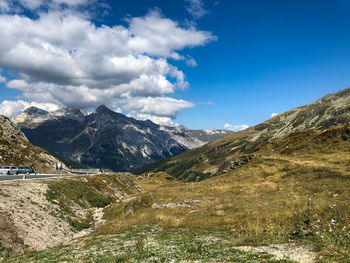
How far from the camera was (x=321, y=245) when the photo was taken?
1170 centimetres

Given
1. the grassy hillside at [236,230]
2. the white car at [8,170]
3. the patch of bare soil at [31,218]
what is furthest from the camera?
the white car at [8,170]

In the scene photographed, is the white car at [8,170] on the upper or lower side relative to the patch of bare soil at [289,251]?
upper

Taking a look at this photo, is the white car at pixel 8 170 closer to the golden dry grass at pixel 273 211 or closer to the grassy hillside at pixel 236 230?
the golden dry grass at pixel 273 211

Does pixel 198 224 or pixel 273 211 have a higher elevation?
pixel 273 211

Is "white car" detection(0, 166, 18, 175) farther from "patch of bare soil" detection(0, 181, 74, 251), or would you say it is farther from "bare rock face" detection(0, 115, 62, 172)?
"patch of bare soil" detection(0, 181, 74, 251)

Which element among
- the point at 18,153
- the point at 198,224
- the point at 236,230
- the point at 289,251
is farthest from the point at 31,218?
the point at 18,153

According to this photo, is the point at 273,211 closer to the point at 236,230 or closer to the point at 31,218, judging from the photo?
the point at 236,230

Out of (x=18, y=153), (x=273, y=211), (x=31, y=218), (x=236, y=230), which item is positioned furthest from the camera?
(x=18, y=153)

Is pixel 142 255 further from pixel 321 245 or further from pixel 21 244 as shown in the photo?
pixel 21 244

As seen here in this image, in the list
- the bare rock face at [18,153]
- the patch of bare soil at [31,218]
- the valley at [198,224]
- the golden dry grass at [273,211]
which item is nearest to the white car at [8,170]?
the bare rock face at [18,153]

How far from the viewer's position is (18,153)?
264 feet

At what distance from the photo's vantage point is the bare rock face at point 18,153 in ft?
250

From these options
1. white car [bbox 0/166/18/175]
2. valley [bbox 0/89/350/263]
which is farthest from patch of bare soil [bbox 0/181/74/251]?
white car [bbox 0/166/18/175]

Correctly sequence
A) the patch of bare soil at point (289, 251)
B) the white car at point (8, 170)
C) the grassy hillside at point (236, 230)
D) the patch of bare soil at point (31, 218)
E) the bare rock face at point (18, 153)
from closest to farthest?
the patch of bare soil at point (289, 251) → the grassy hillside at point (236, 230) → the patch of bare soil at point (31, 218) → the white car at point (8, 170) → the bare rock face at point (18, 153)
